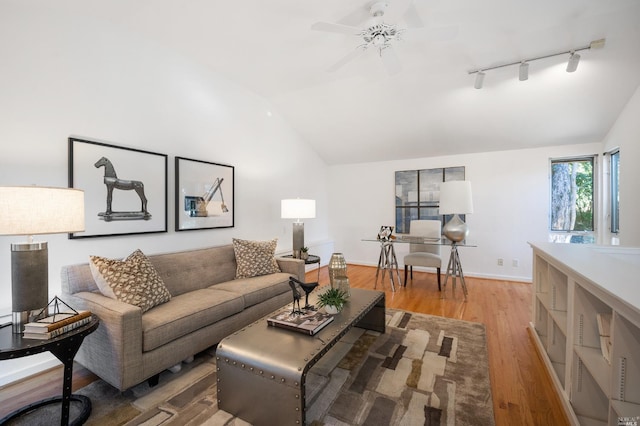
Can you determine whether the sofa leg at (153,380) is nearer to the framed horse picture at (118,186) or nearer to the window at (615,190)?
the framed horse picture at (118,186)

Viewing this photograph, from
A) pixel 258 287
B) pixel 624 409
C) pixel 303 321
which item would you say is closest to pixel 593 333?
pixel 624 409

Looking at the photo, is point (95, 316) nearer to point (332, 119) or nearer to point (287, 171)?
point (287, 171)

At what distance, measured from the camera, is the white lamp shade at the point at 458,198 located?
362 cm

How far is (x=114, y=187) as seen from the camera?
2.54 metres

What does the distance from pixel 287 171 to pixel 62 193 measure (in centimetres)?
335

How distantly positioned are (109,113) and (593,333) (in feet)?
12.5

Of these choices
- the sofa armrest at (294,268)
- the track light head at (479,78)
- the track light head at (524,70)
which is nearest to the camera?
the track light head at (524,70)

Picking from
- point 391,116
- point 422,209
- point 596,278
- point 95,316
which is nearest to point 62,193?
point 95,316

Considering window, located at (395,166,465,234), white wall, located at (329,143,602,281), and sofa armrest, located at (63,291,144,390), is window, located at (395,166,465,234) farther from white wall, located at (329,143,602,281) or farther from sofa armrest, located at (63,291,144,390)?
sofa armrest, located at (63,291,144,390)

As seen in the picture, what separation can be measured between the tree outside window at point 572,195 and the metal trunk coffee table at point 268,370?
437 centimetres

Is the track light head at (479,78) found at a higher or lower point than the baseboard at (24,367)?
higher

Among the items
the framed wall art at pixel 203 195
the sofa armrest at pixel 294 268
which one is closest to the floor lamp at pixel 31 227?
the framed wall art at pixel 203 195

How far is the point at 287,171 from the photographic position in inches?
187

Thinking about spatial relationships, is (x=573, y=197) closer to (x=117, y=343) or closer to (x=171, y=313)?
(x=171, y=313)
